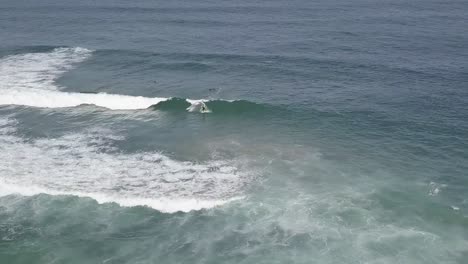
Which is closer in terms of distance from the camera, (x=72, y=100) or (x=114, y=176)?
(x=114, y=176)

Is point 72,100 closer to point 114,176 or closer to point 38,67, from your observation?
point 38,67

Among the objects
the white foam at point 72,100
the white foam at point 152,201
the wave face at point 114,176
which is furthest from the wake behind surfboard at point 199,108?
the white foam at point 152,201

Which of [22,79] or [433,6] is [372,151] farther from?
[433,6]

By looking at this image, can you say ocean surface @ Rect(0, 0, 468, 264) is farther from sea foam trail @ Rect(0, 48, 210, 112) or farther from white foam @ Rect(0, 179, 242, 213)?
sea foam trail @ Rect(0, 48, 210, 112)

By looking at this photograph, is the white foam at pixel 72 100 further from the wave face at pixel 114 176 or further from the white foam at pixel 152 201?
the white foam at pixel 152 201

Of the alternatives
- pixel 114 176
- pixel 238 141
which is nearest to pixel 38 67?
pixel 114 176

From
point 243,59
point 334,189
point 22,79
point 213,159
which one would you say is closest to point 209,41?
point 243,59
